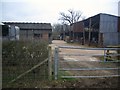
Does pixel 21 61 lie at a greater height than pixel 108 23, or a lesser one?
lesser

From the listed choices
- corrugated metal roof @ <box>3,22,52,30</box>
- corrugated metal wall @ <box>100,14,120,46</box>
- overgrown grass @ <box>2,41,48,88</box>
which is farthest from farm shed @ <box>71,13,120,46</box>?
overgrown grass @ <box>2,41,48,88</box>

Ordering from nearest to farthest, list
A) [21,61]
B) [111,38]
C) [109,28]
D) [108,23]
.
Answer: [21,61] → [111,38] → [109,28] → [108,23]

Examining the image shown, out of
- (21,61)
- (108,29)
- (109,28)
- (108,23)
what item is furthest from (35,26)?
(21,61)

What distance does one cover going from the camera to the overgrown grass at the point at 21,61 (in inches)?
297

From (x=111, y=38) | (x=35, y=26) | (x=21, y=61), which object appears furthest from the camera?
(x=35, y=26)

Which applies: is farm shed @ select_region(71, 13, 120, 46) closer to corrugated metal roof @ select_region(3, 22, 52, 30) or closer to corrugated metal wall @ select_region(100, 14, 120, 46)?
corrugated metal wall @ select_region(100, 14, 120, 46)

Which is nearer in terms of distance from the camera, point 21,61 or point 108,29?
point 21,61

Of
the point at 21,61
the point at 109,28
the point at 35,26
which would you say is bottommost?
the point at 21,61

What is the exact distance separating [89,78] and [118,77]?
1.22 meters

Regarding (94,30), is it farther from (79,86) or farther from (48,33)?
(79,86)

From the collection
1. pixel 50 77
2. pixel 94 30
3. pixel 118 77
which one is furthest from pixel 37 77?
pixel 94 30

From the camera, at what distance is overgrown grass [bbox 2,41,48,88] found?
7539 mm

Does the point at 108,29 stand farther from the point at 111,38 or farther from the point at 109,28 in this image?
the point at 111,38

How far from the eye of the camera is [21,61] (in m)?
7.71
